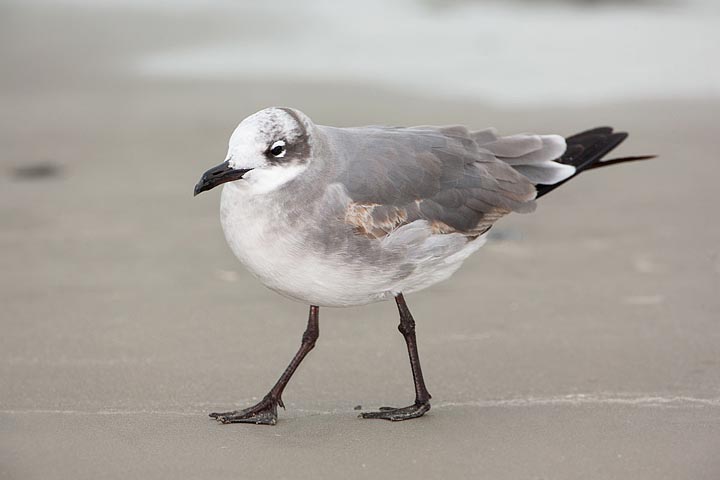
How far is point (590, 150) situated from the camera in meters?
5.11

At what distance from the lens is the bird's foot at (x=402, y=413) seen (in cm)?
432

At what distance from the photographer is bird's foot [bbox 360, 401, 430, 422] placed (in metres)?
4.32

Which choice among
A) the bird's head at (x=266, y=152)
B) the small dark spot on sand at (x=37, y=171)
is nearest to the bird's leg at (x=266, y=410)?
the bird's head at (x=266, y=152)

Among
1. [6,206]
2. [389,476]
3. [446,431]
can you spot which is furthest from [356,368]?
[6,206]

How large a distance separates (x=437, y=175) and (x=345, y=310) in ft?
4.00

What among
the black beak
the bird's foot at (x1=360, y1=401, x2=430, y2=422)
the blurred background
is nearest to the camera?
the black beak

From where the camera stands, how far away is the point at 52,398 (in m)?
4.43

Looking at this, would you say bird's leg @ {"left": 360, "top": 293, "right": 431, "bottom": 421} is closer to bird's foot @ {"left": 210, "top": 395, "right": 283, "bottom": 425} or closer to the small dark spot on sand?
bird's foot @ {"left": 210, "top": 395, "right": 283, "bottom": 425}

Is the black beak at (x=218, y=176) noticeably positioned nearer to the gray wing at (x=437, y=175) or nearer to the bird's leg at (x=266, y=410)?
the gray wing at (x=437, y=175)

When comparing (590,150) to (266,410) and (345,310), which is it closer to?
(345,310)

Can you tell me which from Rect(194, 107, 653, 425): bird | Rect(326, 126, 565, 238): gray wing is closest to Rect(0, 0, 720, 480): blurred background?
Rect(194, 107, 653, 425): bird

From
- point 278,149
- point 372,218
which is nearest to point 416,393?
point 372,218

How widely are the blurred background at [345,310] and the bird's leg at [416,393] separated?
0.25ft

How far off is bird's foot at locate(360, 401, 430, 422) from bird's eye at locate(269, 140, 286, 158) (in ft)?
3.44
